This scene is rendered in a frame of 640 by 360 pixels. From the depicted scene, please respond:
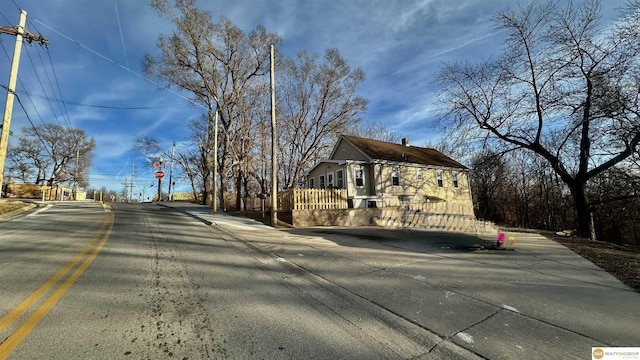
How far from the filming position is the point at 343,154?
25.3 m

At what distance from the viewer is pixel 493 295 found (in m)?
4.11

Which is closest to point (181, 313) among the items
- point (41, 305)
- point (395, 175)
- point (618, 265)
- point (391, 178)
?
point (41, 305)

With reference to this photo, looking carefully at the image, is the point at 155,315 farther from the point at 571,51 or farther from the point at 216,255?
the point at 571,51

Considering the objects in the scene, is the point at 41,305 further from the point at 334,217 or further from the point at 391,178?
the point at 391,178

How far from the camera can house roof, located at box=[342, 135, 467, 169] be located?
23.1 meters

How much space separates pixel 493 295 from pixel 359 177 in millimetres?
17694

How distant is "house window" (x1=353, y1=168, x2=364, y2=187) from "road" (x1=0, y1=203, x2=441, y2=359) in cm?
1644

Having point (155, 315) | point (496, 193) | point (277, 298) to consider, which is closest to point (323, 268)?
point (277, 298)

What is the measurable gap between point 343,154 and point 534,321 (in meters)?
22.4

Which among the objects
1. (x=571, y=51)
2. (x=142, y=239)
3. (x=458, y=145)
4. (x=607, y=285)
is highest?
(x=571, y=51)

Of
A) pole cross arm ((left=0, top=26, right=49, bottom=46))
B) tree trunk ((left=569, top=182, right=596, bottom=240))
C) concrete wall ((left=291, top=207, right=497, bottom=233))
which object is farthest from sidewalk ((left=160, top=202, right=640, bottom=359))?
pole cross arm ((left=0, top=26, right=49, bottom=46))

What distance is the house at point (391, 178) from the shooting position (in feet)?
69.7

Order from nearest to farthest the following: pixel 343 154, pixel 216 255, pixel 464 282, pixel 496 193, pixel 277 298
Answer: pixel 277 298 → pixel 464 282 → pixel 216 255 → pixel 343 154 → pixel 496 193

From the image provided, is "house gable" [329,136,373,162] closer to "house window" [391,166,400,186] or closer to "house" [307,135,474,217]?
"house" [307,135,474,217]
